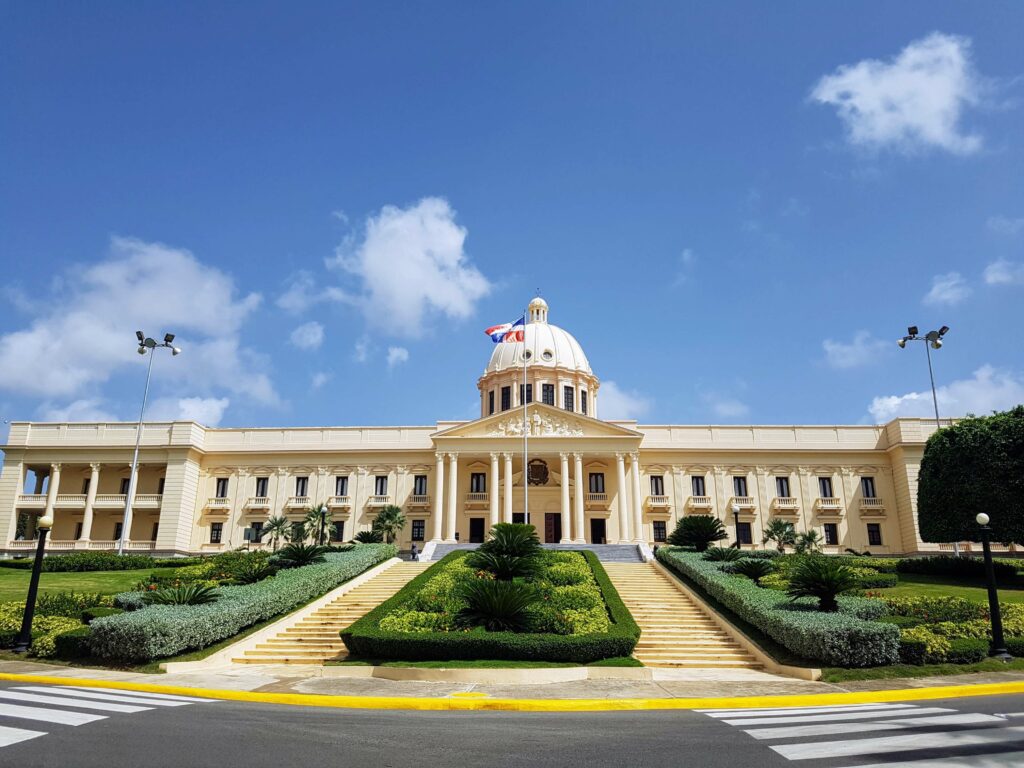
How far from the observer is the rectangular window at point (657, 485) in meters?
52.0

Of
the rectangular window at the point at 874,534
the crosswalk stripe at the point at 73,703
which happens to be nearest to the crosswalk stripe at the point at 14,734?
the crosswalk stripe at the point at 73,703

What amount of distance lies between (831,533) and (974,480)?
1816 cm

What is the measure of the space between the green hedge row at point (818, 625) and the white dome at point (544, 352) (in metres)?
38.3

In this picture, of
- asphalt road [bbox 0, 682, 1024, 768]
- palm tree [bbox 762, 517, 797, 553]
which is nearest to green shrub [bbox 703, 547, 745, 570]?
palm tree [bbox 762, 517, 797, 553]

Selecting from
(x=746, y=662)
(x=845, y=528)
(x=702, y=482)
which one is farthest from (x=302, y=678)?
(x=845, y=528)

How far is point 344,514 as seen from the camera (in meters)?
52.0

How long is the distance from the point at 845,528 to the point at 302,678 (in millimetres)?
44903

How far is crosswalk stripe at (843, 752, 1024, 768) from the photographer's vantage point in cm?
708

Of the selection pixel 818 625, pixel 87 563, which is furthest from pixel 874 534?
pixel 87 563

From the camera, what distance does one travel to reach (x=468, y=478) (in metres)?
52.4

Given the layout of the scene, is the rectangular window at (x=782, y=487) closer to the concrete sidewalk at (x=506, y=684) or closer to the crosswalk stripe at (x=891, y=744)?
the concrete sidewalk at (x=506, y=684)

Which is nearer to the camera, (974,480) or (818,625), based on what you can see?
(818,625)

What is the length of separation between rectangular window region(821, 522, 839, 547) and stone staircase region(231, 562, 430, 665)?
34.4 metres

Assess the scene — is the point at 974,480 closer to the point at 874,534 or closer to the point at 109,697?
the point at 874,534
